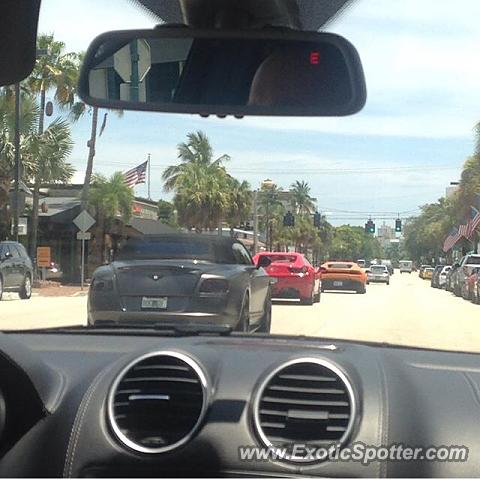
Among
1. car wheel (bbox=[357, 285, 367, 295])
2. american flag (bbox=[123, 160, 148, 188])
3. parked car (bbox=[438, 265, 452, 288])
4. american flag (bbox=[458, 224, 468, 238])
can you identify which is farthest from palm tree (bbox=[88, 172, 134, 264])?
parked car (bbox=[438, 265, 452, 288])

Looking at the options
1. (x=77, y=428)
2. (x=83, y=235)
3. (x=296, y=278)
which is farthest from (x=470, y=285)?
(x=77, y=428)

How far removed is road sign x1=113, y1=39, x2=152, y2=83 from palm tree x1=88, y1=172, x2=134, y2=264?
1.40 meters

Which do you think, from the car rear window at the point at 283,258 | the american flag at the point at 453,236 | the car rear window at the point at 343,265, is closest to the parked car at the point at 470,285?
the car rear window at the point at 343,265

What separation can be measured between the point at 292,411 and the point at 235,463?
272 mm

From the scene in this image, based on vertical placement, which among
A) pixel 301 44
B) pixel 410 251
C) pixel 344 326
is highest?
pixel 301 44

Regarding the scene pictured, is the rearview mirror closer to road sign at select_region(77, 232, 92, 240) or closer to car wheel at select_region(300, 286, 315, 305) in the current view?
road sign at select_region(77, 232, 92, 240)

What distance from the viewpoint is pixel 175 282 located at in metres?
6.12

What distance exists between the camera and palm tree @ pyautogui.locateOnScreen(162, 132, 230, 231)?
4.64 m

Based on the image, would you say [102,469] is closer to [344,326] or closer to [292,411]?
[292,411]

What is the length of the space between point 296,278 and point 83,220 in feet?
17.9

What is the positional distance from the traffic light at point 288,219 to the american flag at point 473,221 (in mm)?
1902

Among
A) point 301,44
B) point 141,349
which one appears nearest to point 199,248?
point 141,349

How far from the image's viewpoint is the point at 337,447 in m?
2.89

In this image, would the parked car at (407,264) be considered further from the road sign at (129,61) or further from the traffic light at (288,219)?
the road sign at (129,61)
